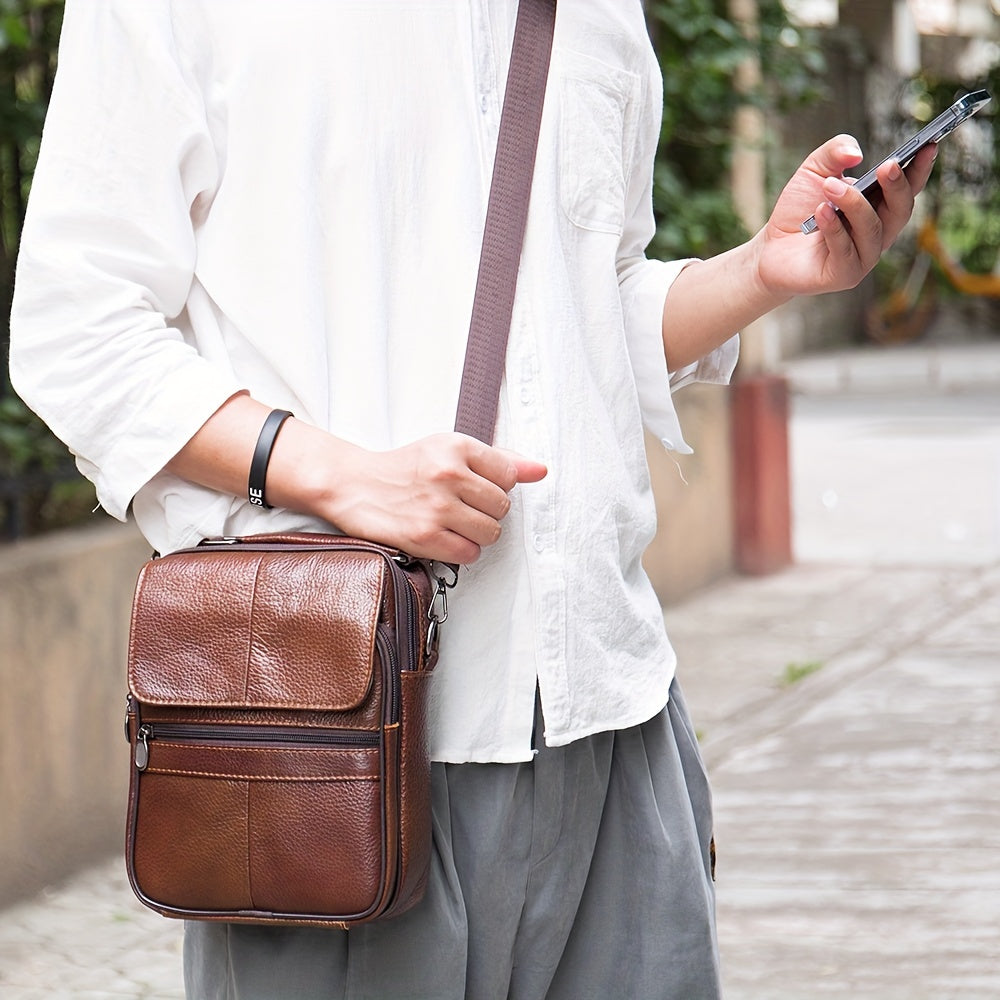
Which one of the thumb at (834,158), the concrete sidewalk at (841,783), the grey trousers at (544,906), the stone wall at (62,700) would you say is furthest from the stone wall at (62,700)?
the thumb at (834,158)

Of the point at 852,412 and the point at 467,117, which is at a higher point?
the point at 467,117

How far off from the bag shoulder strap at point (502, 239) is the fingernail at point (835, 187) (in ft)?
0.80

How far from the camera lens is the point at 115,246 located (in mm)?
1318

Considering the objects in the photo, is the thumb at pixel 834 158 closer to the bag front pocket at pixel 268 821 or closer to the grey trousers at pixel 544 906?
the grey trousers at pixel 544 906

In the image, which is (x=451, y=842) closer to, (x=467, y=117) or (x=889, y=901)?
(x=467, y=117)

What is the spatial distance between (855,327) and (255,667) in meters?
21.7

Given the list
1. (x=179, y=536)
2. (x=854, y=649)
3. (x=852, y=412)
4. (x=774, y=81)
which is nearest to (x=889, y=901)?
(x=854, y=649)

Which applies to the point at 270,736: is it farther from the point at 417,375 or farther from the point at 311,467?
the point at 417,375

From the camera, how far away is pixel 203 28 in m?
1.33

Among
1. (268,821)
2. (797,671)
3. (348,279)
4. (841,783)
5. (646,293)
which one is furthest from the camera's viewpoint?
(797,671)

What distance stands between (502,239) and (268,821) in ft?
1.65

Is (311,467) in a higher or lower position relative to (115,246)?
lower

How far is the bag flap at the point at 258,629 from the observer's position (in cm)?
125

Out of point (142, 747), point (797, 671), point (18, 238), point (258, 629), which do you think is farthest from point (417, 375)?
point (797, 671)
